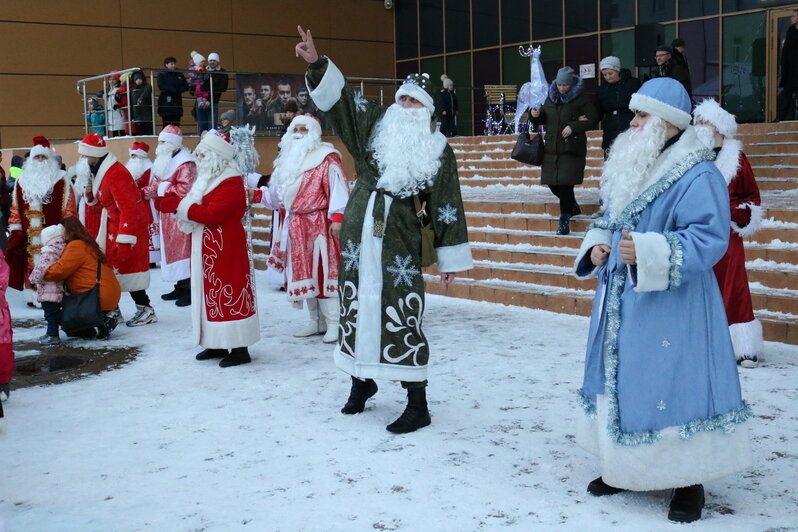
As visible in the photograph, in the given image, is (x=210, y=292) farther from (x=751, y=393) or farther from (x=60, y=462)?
(x=751, y=393)

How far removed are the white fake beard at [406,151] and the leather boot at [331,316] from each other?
2.49 m

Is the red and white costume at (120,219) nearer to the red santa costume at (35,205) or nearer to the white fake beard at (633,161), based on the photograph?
the red santa costume at (35,205)

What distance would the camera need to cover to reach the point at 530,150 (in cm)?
988

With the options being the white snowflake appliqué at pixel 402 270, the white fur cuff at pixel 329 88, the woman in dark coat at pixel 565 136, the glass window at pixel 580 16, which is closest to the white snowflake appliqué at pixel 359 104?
the white fur cuff at pixel 329 88

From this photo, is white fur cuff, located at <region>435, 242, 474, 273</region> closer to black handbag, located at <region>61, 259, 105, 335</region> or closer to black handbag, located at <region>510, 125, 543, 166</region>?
black handbag, located at <region>61, 259, 105, 335</region>

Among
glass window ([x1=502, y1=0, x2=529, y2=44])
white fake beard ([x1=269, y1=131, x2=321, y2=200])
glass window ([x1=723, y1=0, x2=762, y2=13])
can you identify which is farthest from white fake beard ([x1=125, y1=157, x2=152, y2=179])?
glass window ([x1=502, y1=0, x2=529, y2=44])

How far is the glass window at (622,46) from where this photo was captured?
61.3 ft

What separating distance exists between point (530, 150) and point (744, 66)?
349 inches

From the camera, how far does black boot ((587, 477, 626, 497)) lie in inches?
151

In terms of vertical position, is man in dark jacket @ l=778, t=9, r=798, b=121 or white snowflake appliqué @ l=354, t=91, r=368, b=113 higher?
man in dark jacket @ l=778, t=9, r=798, b=121

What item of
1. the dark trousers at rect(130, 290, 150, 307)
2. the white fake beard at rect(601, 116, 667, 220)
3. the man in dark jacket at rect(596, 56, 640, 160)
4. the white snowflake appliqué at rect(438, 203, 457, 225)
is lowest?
the dark trousers at rect(130, 290, 150, 307)

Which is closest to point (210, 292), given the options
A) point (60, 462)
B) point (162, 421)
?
point (162, 421)

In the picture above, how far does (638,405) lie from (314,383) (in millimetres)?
2877

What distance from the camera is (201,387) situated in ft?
19.5
